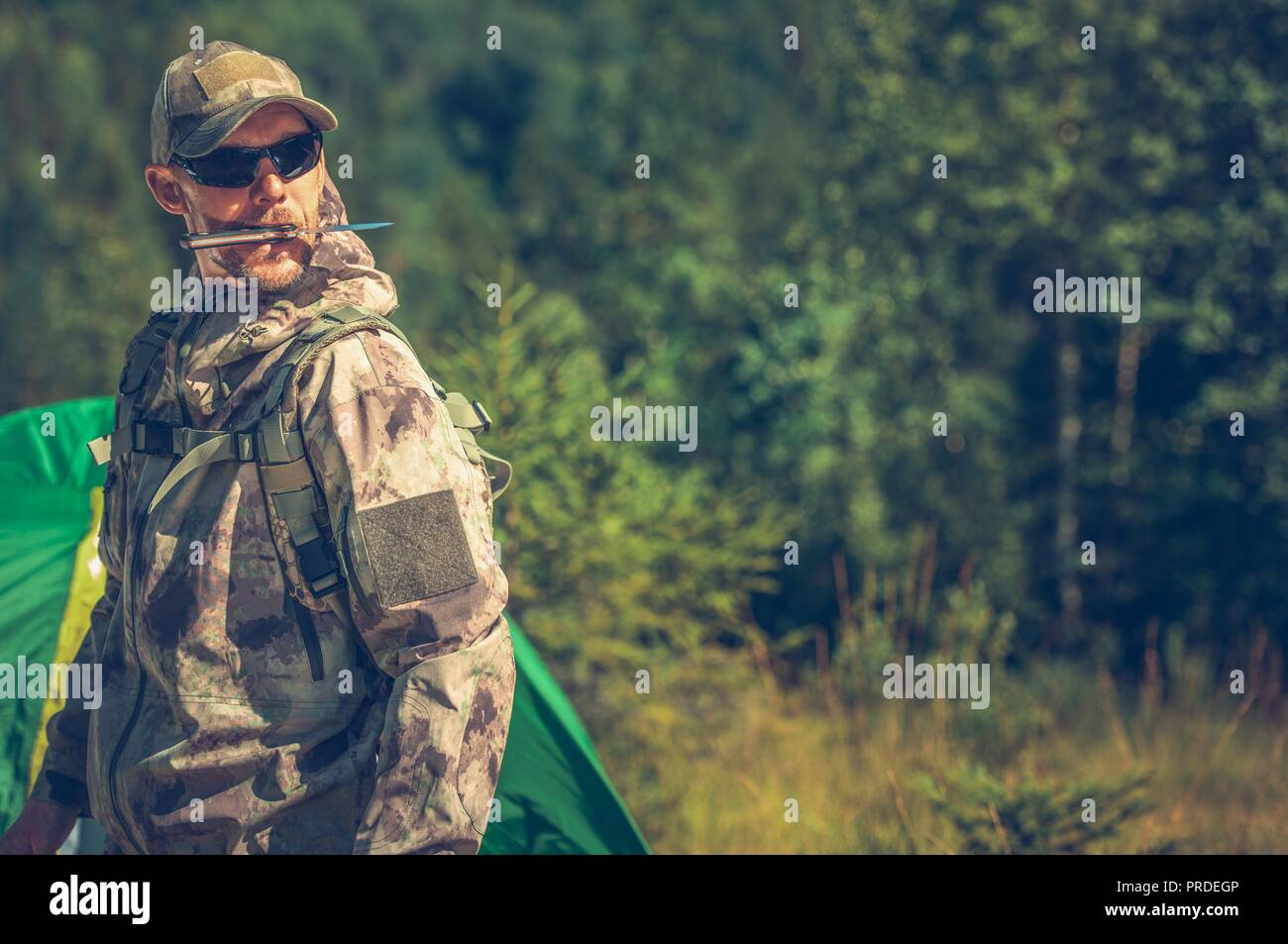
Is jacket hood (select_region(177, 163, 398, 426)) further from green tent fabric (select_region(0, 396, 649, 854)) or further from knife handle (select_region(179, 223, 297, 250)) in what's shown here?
green tent fabric (select_region(0, 396, 649, 854))

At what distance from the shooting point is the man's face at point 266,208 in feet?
8.29

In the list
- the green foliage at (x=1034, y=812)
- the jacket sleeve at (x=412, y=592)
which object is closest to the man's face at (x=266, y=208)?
the jacket sleeve at (x=412, y=592)

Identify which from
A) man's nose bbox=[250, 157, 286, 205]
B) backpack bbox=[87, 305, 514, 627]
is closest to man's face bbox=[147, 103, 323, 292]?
man's nose bbox=[250, 157, 286, 205]

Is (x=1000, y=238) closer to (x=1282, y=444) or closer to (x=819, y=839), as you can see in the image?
(x=1282, y=444)

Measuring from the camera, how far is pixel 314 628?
7.93 ft

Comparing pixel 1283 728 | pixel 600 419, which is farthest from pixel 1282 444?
pixel 600 419

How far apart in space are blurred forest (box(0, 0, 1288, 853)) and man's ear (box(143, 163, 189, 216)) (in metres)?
3.81

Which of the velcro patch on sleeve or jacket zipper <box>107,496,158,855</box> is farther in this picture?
jacket zipper <box>107,496,158,855</box>

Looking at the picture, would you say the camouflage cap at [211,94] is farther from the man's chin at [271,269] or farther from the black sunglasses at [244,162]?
the man's chin at [271,269]

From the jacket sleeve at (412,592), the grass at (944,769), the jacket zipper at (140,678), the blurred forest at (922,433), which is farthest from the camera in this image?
the blurred forest at (922,433)

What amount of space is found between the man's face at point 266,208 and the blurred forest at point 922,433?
145 inches

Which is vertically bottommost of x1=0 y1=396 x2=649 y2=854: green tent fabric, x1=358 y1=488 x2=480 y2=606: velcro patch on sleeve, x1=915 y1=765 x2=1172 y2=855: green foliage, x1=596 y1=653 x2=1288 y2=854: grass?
x1=596 y1=653 x2=1288 y2=854: grass

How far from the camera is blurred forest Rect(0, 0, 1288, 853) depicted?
6.92m

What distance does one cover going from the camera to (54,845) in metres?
2.83
